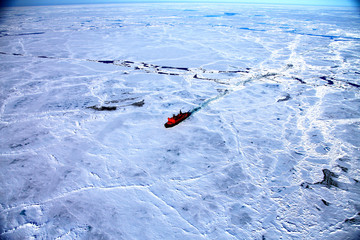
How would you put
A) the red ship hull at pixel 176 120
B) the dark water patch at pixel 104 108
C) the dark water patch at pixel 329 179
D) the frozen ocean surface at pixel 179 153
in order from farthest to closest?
1. the dark water patch at pixel 104 108
2. the red ship hull at pixel 176 120
3. the dark water patch at pixel 329 179
4. the frozen ocean surface at pixel 179 153

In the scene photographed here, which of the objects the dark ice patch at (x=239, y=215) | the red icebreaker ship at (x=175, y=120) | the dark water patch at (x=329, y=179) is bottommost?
Result: the dark ice patch at (x=239, y=215)

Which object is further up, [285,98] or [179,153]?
[285,98]

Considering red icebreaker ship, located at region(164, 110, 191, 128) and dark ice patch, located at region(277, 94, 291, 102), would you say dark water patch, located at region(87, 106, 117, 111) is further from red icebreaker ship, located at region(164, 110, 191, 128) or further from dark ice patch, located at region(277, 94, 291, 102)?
dark ice patch, located at region(277, 94, 291, 102)

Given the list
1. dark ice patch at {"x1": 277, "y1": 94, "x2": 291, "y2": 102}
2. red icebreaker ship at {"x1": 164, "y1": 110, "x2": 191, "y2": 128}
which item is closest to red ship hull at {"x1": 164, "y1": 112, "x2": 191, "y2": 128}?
red icebreaker ship at {"x1": 164, "y1": 110, "x2": 191, "y2": 128}

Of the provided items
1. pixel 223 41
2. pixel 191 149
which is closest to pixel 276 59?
pixel 223 41

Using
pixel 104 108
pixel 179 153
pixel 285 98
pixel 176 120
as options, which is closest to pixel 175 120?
pixel 176 120

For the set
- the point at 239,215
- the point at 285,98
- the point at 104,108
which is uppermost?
the point at 285,98

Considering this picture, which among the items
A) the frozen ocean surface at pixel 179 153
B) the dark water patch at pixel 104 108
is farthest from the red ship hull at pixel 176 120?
the dark water patch at pixel 104 108

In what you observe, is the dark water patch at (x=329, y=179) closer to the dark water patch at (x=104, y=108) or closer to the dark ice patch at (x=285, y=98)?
the dark ice patch at (x=285, y=98)

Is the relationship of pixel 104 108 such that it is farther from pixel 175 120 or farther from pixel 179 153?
pixel 179 153
